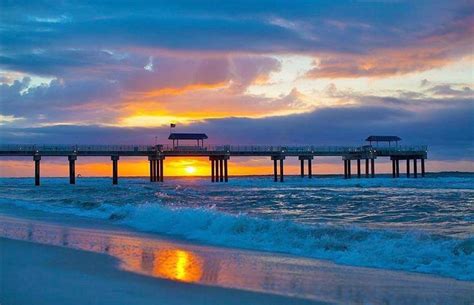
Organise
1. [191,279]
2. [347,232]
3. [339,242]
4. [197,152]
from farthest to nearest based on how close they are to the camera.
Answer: [197,152] < [347,232] < [339,242] < [191,279]

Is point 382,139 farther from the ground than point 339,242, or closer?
farther from the ground

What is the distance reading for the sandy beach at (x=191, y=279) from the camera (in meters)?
7.08

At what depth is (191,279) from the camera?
829cm

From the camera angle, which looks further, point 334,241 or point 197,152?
point 197,152

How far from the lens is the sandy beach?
7078 mm

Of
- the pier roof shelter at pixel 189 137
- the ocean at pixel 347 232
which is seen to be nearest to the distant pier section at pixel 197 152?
the pier roof shelter at pixel 189 137

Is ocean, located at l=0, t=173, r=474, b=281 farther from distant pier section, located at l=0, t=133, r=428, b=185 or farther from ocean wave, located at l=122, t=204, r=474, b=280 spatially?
distant pier section, located at l=0, t=133, r=428, b=185

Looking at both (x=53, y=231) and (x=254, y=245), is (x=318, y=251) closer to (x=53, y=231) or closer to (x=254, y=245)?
(x=254, y=245)

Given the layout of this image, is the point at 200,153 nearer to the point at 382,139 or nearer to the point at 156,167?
the point at 156,167

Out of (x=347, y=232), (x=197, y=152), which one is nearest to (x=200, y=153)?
(x=197, y=152)

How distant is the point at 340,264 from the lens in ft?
32.9

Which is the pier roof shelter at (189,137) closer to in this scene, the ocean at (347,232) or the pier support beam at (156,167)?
the pier support beam at (156,167)

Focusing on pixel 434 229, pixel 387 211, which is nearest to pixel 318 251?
pixel 434 229

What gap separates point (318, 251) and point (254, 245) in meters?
1.81
